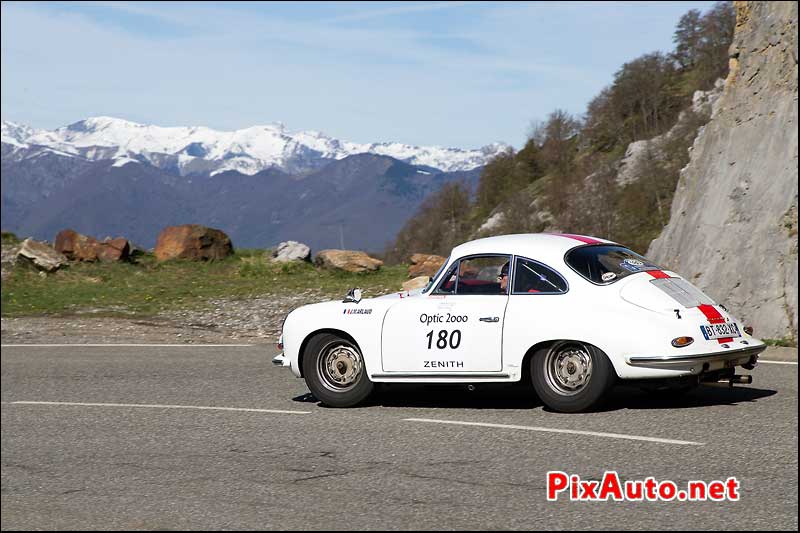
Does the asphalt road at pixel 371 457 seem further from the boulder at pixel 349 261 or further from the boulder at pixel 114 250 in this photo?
the boulder at pixel 114 250

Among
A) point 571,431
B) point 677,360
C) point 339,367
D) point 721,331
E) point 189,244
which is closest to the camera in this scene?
point 571,431

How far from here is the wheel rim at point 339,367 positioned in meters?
9.91

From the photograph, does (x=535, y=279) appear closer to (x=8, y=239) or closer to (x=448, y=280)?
(x=448, y=280)

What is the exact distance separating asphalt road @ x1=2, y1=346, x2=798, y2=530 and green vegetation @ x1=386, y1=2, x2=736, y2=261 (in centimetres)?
7373

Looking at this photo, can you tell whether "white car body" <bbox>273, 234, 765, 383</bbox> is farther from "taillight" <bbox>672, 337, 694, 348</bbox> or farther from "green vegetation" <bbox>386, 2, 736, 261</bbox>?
"green vegetation" <bbox>386, 2, 736, 261</bbox>

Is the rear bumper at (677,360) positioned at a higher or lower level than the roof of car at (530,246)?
lower

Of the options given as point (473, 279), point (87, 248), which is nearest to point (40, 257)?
point (87, 248)

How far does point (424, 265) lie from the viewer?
24.2 metres

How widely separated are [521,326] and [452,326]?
0.68 meters

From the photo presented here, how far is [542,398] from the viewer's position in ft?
29.8

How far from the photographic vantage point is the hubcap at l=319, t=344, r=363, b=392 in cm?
991

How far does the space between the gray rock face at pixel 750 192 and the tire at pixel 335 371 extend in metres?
7.75

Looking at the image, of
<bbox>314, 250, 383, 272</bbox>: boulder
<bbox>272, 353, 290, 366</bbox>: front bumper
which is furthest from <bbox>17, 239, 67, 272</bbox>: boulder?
<bbox>272, 353, 290, 366</bbox>: front bumper

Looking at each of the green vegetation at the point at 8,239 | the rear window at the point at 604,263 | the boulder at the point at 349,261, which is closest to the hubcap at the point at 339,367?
the rear window at the point at 604,263
